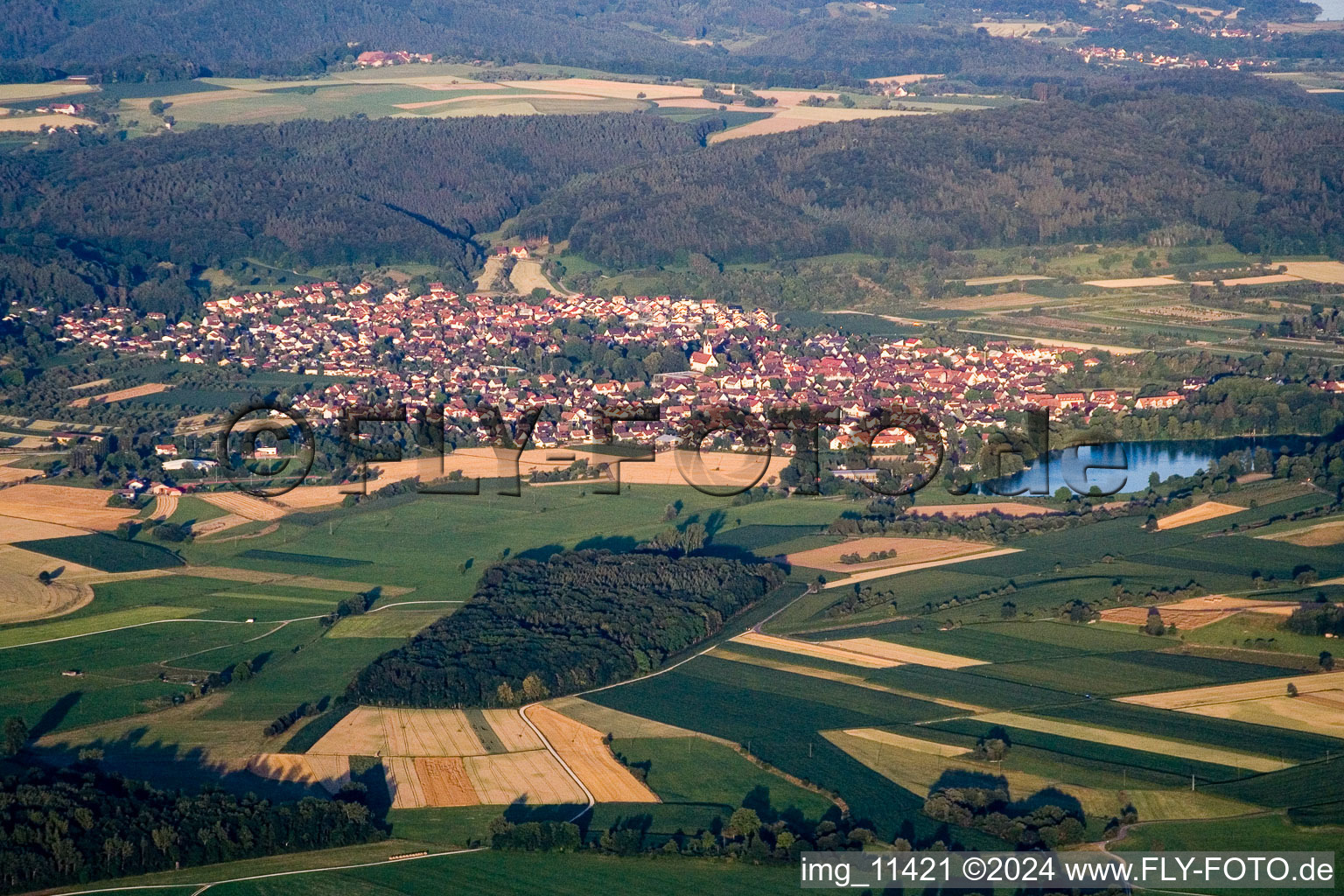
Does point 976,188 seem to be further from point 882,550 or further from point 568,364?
point 882,550

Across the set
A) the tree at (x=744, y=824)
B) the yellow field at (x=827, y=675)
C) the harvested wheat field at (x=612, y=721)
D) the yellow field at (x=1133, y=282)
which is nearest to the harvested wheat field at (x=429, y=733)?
the harvested wheat field at (x=612, y=721)

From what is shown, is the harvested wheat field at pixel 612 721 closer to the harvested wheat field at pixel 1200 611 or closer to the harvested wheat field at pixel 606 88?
the harvested wheat field at pixel 1200 611

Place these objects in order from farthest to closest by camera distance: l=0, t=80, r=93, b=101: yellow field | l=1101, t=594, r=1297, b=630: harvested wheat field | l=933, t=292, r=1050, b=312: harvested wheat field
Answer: l=0, t=80, r=93, b=101: yellow field
l=933, t=292, r=1050, b=312: harvested wheat field
l=1101, t=594, r=1297, b=630: harvested wheat field

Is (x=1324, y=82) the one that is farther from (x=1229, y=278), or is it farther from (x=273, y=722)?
(x=273, y=722)

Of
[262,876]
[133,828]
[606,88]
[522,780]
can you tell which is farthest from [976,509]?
[606,88]

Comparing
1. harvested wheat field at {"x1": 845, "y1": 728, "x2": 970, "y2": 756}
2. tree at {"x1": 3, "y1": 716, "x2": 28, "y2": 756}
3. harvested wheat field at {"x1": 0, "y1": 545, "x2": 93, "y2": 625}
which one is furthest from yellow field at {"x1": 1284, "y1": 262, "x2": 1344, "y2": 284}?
tree at {"x1": 3, "y1": 716, "x2": 28, "y2": 756}

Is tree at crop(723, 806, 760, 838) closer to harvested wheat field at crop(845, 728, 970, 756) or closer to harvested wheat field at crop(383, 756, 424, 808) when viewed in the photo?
harvested wheat field at crop(845, 728, 970, 756)
